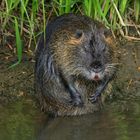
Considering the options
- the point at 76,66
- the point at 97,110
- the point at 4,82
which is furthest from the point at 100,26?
the point at 4,82

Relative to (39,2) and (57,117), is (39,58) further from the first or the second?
(39,2)

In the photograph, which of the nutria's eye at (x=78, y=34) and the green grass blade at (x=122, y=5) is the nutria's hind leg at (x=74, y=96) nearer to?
the nutria's eye at (x=78, y=34)

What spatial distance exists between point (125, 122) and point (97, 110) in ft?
1.08

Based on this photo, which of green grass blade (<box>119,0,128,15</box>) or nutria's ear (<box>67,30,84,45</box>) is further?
green grass blade (<box>119,0,128,15</box>)

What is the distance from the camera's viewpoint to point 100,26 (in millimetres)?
5770

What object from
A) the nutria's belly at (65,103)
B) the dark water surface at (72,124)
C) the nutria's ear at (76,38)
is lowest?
the dark water surface at (72,124)

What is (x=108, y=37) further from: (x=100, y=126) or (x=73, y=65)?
(x=100, y=126)

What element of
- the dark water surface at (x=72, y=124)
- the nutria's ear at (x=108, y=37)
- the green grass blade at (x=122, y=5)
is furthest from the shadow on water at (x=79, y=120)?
the nutria's ear at (x=108, y=37)

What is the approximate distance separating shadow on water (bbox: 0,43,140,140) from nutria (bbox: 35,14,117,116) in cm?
13

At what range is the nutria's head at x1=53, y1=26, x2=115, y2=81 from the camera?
5590 mm

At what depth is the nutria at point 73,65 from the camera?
5633mm

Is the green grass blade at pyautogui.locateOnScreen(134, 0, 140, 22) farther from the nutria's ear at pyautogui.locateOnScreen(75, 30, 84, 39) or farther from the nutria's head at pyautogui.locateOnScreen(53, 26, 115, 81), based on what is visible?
the nutria's ear at pyautogui.locateOnScreen(75, 30, 84, 39)

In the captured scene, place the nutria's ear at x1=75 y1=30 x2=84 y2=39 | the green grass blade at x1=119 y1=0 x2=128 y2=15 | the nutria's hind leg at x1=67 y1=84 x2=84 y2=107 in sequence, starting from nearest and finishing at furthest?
the nutria's ear at x1=75 y1=30 x2=84 y2=39
the nutria's hind leg at x1=67 y1=84 x2=84 y2=107
the green grass blade at x1=119 y1=0 x2=128 y2=15

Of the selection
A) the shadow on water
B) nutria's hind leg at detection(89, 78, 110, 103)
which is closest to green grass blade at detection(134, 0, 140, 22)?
the shadow on water
